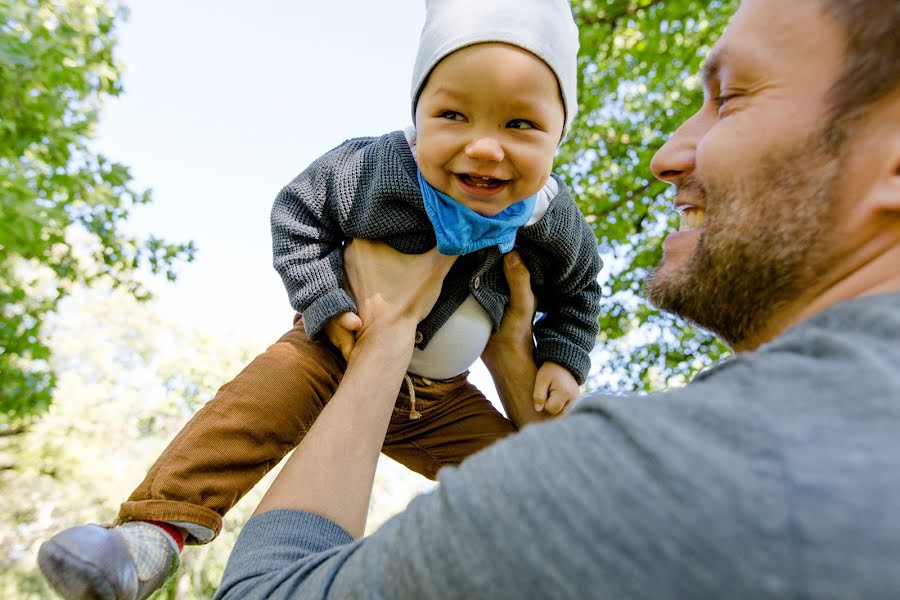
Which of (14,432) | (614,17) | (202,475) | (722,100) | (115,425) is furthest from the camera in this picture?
(115,425)

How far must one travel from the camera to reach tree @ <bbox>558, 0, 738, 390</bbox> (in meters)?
5.22

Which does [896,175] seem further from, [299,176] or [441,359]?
[299,176]

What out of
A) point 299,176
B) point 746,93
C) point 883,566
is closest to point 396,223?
point 299,176

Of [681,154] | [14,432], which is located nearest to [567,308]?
[681,154]

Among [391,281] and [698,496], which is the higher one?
[698,496]

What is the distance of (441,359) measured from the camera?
6.47 ft

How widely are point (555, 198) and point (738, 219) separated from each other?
1.03 m

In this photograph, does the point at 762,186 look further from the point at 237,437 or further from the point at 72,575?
the point at 72,575

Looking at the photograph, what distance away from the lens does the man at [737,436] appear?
1.93 ft

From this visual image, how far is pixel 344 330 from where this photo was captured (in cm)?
182

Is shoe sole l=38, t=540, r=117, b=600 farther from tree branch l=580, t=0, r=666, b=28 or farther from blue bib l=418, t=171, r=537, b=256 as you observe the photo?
tree branch l=580, t=0, r=666, b=28

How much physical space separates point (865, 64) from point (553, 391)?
1254 millimetres

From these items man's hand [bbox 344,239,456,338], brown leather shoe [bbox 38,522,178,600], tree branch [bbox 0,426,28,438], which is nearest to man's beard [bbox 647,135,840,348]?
man's hand [bbox 344,239,456,338]

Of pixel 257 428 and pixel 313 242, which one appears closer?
pixel 257 428
